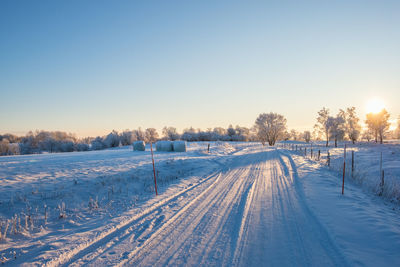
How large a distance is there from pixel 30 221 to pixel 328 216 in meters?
8.67

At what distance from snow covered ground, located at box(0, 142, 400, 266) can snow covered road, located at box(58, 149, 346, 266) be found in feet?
0.07

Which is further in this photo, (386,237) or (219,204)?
(219,204)

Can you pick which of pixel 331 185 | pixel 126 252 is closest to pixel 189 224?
pixel 126 252

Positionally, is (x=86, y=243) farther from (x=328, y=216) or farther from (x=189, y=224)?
(x=328, y=216)

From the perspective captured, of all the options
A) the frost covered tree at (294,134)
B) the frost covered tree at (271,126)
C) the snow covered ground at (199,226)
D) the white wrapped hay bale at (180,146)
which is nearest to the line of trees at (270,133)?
the frost covered tree at (271,126)

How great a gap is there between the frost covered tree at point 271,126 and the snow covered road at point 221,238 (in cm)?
5297

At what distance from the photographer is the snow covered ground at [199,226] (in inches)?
144

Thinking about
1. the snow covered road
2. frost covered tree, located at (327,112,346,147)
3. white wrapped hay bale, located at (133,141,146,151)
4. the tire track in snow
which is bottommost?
the tire track in snow

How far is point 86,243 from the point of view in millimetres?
4227

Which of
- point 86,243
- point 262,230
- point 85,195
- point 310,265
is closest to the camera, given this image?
point 310,265

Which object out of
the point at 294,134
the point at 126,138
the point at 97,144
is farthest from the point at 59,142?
the point at 294,134

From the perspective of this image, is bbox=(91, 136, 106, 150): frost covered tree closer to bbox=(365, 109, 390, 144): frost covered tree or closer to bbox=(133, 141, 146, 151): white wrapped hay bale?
bbox=(133, 141, 146, 151): white wrapped hay bale

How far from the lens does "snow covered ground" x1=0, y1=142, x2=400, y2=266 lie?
144 inches

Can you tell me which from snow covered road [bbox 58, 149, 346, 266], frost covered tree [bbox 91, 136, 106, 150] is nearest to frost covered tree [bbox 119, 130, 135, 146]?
frost covered tree [bbox 91, 136, 106, 150]
